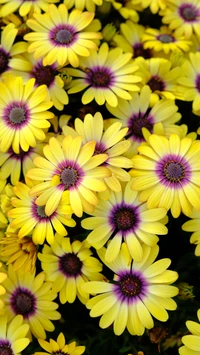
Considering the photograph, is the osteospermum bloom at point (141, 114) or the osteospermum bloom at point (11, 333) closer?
the osteospermum bloom at point (11, 333)

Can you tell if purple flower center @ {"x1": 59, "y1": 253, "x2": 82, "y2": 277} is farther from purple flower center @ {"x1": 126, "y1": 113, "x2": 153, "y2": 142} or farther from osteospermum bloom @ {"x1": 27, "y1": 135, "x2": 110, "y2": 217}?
purple flower center @ {"x1": 126, "y1": 113, "x2": 153, "y2": 142}

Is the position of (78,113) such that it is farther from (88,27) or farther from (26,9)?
(26,9)

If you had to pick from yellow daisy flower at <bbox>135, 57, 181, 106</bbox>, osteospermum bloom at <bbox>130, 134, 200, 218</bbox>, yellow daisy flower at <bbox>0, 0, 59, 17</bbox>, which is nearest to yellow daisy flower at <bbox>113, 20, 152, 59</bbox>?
yellow daisy flower at <bbox>135, 57, 181, 106</bbox>

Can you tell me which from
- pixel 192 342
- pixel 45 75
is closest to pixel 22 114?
pixel 45 75

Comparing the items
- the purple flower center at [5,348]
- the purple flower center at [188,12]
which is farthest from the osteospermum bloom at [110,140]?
the purple flower center at [188,12]

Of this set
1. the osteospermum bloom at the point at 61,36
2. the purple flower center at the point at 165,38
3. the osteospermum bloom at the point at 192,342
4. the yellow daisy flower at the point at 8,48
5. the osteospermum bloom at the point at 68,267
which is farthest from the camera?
the purple flower center at the point at 165,38

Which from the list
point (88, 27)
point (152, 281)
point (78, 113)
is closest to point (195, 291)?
point (152, 281)

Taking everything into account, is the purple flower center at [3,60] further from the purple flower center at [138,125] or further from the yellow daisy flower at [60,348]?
the yellow daisy flower at [60,348]
